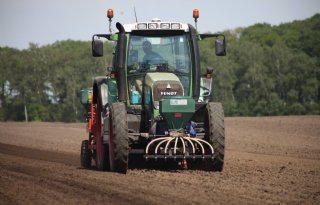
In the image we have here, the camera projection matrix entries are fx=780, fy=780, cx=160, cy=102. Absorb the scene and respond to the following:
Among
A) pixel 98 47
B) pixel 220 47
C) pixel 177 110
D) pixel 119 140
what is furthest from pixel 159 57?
pixel 119 140

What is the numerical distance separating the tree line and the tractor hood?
58.2 metres

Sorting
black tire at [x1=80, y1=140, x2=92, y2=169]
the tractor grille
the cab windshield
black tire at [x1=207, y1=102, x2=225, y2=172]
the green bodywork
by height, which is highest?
the cab windshield

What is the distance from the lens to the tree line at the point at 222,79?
254 feet

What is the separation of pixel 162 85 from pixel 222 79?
6698cm

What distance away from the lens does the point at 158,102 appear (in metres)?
14.6

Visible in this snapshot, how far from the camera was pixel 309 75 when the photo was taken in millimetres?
78500

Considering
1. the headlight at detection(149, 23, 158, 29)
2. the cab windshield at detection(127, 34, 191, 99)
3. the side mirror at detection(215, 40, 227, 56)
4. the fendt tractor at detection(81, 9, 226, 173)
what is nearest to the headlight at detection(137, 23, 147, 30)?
the fendt tractor at detection(81, 9, 226, 173)

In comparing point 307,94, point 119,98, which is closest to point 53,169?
point 119,98

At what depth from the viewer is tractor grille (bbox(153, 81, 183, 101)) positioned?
14664mm

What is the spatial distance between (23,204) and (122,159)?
4.20 meters

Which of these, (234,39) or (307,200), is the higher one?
(234,39)

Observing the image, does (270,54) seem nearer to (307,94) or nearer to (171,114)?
(307,94)

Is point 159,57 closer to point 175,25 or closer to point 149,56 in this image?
point 149,56

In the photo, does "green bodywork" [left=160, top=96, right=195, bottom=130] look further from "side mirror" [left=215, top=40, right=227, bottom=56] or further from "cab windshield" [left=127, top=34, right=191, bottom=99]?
"side mirror" [left=215, top=40, right=227, bottom=56]
